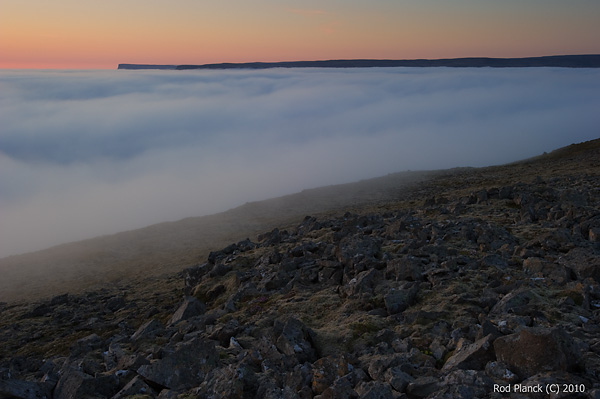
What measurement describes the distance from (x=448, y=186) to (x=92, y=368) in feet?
119

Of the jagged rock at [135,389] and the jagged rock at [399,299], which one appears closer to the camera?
the jagged rock at [135,389]

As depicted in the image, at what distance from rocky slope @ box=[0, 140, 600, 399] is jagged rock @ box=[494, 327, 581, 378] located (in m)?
0.01

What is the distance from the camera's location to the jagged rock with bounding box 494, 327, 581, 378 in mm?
5867

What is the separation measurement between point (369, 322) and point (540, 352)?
10.9ft

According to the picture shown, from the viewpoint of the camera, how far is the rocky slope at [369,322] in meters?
6.15

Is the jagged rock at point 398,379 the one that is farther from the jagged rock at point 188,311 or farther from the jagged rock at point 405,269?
the jagged rock at point 188,311

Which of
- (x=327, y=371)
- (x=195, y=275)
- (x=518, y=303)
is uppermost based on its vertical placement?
(x=518, y=303)

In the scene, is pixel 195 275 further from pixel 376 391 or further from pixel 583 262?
pixel 376 391

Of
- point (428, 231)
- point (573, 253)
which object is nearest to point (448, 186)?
point (428, 231)

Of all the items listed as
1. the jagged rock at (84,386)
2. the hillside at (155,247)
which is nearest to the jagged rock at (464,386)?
the jagged rock at (84,386)

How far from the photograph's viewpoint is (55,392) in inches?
296

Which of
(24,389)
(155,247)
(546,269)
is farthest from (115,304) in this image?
(155,247)

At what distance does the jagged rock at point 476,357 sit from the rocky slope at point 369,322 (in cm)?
2

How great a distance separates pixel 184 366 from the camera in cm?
757
